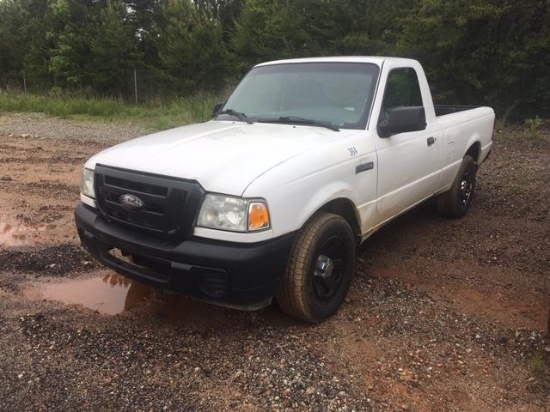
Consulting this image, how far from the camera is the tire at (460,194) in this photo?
218 inches

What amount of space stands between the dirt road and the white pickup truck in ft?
1.23

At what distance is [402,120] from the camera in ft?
12.3

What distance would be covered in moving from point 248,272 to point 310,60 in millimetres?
2390

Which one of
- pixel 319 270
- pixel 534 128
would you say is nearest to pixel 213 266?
pixel 319 270

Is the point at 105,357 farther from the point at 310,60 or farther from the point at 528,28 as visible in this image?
the point at 528,28

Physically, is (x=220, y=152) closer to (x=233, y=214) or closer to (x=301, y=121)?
(x=233, y=214)

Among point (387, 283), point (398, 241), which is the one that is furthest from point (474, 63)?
point (387, 283)

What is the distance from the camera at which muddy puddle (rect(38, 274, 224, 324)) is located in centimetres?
366

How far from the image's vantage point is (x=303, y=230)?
3199 mm

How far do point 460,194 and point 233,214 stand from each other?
367cm

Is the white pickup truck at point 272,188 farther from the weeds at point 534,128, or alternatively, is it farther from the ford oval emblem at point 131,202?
the weeds at point 534,128

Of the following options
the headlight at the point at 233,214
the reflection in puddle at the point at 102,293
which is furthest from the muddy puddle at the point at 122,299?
the headlight at the point at 233,214

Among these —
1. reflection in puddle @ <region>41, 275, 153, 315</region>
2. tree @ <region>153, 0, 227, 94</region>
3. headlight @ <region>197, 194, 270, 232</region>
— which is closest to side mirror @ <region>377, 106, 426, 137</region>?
headlight @ <region>197, 194, 270, 232</region>

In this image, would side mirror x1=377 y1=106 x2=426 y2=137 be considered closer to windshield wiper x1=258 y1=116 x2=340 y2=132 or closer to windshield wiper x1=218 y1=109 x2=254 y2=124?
windshield wiper x1=258 y1=116 x2=340 y2=132
